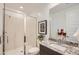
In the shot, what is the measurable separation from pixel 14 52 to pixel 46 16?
73 cm

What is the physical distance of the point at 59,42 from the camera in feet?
5.92

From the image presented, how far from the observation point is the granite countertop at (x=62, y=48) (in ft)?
5.61

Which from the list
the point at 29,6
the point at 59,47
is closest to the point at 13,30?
the point at 29,6

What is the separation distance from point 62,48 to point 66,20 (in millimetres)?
421

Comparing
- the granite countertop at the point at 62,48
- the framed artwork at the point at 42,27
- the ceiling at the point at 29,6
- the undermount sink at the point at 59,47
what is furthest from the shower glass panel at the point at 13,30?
the undermount sink at the point at 59,47

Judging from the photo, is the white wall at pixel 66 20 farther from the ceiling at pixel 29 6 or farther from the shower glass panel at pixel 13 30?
the shower glass panel at pixel 13 30

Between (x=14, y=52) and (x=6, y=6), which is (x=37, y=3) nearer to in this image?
(x=6, y=6)

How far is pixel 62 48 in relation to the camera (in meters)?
1.74

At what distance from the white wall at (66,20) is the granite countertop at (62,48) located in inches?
5.0

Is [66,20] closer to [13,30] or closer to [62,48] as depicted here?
[62,48]

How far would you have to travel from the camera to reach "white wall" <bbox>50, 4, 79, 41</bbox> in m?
1.74

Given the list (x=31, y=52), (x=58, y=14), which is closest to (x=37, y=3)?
(x=58, y=14)

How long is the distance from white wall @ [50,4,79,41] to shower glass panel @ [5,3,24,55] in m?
0.48
